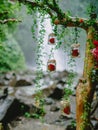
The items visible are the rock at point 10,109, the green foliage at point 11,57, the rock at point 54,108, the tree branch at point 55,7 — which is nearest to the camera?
the tree branch at point 55,7

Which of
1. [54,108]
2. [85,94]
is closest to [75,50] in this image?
[85,94]

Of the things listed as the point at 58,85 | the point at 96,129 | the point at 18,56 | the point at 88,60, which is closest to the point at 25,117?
the point at 96,129

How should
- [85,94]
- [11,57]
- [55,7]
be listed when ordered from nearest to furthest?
[55,7], [85,94], [11,57]

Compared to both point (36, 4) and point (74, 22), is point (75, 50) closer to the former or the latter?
point (74, 22)

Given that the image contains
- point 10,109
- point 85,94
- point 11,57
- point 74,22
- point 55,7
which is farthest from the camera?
point 11,57

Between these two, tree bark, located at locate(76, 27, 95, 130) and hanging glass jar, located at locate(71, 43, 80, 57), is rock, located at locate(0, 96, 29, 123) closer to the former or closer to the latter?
tree bark, located at locate(76, 27, 95, 130)

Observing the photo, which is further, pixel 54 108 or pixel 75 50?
pixel 54 108

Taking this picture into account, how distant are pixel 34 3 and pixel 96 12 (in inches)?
40.1

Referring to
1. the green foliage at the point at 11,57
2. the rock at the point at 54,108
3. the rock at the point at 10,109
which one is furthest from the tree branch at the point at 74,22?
the green foliage at the point at 11,57

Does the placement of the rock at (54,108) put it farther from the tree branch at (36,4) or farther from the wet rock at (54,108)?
the tree branch at (36,4)

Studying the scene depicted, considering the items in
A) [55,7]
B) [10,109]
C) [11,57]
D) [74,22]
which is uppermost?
[55,7]

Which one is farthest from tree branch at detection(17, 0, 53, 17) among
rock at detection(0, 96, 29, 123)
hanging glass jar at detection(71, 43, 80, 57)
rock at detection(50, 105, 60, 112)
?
rock at detection(50, 105, 60, 112)

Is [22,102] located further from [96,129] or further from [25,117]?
[96,129]

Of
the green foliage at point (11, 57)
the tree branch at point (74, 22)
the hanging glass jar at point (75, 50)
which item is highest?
the tree branch at point (74, 22)
